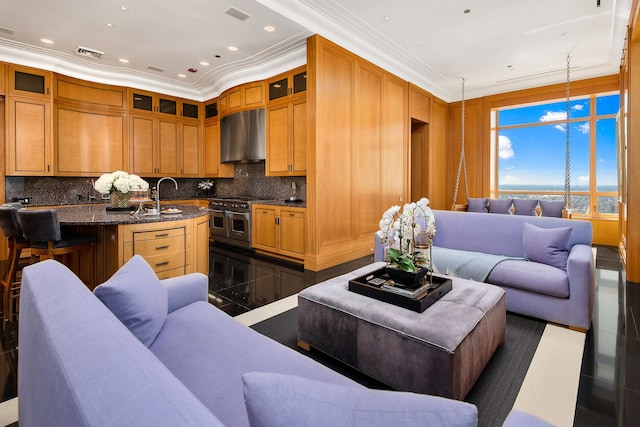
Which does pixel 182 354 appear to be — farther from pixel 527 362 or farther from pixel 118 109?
pixel 118 109

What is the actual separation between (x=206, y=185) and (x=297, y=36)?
427 centimetres

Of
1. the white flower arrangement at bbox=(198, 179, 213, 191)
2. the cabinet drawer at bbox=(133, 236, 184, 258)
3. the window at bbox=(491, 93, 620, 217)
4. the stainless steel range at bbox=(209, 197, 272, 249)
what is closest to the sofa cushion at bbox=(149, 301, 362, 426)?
the cabinet drawer at bbox=(133, 236, 184, 258)

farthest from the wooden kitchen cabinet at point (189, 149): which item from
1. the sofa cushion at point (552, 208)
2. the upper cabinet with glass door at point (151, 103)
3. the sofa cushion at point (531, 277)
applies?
the sofa cushion at point (552, 208)

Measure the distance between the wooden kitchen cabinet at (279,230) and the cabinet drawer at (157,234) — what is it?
1.92 metres

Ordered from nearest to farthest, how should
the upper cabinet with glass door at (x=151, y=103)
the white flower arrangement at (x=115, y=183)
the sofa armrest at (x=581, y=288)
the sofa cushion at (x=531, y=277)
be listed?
the sofa armrest at (x=581, y=288) → the sofa cushion at (x=531, y=277) → the white flower arrangement at (x=115, y=183) → the upper cabinet with glass door at (x=151, y=103)

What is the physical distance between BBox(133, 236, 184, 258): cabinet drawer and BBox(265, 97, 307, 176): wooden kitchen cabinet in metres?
2.30

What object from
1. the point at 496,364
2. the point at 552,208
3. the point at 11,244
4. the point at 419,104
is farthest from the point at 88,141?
the point at 552,208

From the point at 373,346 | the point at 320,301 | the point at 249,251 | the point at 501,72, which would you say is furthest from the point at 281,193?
the point at 501,72

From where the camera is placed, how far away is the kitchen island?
289cm

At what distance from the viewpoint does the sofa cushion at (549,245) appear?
3.08 meters

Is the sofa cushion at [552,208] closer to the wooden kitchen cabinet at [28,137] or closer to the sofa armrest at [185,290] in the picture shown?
the sofa armrest at [185,290]

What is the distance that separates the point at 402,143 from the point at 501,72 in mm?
2509

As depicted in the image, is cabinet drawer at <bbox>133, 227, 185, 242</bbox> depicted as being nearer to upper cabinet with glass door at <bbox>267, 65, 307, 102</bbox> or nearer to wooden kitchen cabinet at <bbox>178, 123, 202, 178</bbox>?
upper cabinet with glass door at <bbox>267, 65, 307, 102</bbox>

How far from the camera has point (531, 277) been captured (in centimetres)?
289
